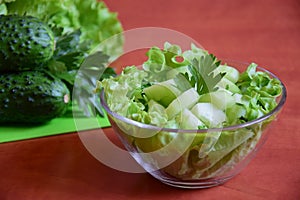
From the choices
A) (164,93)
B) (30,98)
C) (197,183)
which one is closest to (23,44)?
(30,98)

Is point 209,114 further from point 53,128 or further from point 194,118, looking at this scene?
point 53,128

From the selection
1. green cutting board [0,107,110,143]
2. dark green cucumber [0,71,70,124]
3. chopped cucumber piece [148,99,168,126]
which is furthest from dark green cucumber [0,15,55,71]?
chopped cucumber piece [148,99,168,126]

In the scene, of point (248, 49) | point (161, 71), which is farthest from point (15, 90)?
point (248, 49)

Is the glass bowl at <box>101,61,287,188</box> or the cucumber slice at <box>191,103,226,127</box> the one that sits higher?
the cucumber slice at <box>191,103,226,127</box>

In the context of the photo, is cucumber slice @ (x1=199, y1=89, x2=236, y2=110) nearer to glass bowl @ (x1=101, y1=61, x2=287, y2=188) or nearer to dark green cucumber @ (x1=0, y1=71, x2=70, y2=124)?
glass bowl @ (x1=101, y1=61, x2=287, y2=188)

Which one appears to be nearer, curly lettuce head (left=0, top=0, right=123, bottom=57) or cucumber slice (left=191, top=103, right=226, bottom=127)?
cucumber slice (left=191, top=103, right=226, bottom=127)

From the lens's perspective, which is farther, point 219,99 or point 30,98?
point 30,98

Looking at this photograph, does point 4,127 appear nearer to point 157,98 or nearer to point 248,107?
point 157,98
